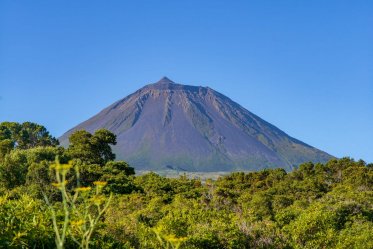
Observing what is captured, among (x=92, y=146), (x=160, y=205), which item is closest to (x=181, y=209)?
(x=160, y=205)

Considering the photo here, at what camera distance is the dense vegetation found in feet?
32.9

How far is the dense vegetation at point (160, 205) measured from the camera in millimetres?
10023

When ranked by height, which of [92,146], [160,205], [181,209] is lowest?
[181,209]

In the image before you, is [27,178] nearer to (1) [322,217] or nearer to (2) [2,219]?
(1) [322,217]

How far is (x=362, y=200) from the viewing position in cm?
3909

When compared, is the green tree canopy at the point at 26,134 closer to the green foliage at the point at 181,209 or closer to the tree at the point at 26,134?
the tree at the point at 26,134

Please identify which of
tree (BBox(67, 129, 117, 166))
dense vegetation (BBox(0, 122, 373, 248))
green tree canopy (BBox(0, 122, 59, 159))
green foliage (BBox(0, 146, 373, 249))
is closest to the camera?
dense vegetation (BBox(0, 122, 373, 248))

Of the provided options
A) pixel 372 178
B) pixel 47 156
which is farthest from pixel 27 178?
pixel 372 178

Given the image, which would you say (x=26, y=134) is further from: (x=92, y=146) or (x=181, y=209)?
(x=181, y=209)

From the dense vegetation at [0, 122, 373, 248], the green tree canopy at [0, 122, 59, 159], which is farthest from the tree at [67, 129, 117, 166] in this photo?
the green tree canopy at [0, 122, 59, 159]

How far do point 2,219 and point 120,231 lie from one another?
375 inches

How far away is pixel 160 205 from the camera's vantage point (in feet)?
116

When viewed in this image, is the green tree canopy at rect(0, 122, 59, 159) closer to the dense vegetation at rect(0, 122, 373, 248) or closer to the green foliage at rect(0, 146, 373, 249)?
the dense vegetation at rect(0, 122, 373, 248)

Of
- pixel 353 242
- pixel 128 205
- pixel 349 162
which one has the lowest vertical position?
pixel 353 242
